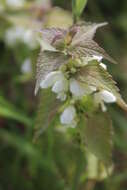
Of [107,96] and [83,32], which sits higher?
[83,32]

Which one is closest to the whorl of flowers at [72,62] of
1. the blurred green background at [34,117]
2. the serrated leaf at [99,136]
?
the serrated leaf at [99,136]

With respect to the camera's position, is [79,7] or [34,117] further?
[34,117]

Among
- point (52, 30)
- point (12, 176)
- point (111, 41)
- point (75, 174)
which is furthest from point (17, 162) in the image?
point (111, 41)

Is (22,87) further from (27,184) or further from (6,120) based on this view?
(27,184)

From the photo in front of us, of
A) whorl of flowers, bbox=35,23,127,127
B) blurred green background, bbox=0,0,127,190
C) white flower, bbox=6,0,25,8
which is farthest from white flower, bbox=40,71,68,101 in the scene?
white flower, bbox=6,0,25,8

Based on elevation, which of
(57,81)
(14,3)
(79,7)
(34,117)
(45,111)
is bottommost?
(34,117)

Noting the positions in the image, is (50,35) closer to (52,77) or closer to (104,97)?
(52,77)

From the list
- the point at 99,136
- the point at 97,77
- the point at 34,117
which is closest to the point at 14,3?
the point at 34,117
